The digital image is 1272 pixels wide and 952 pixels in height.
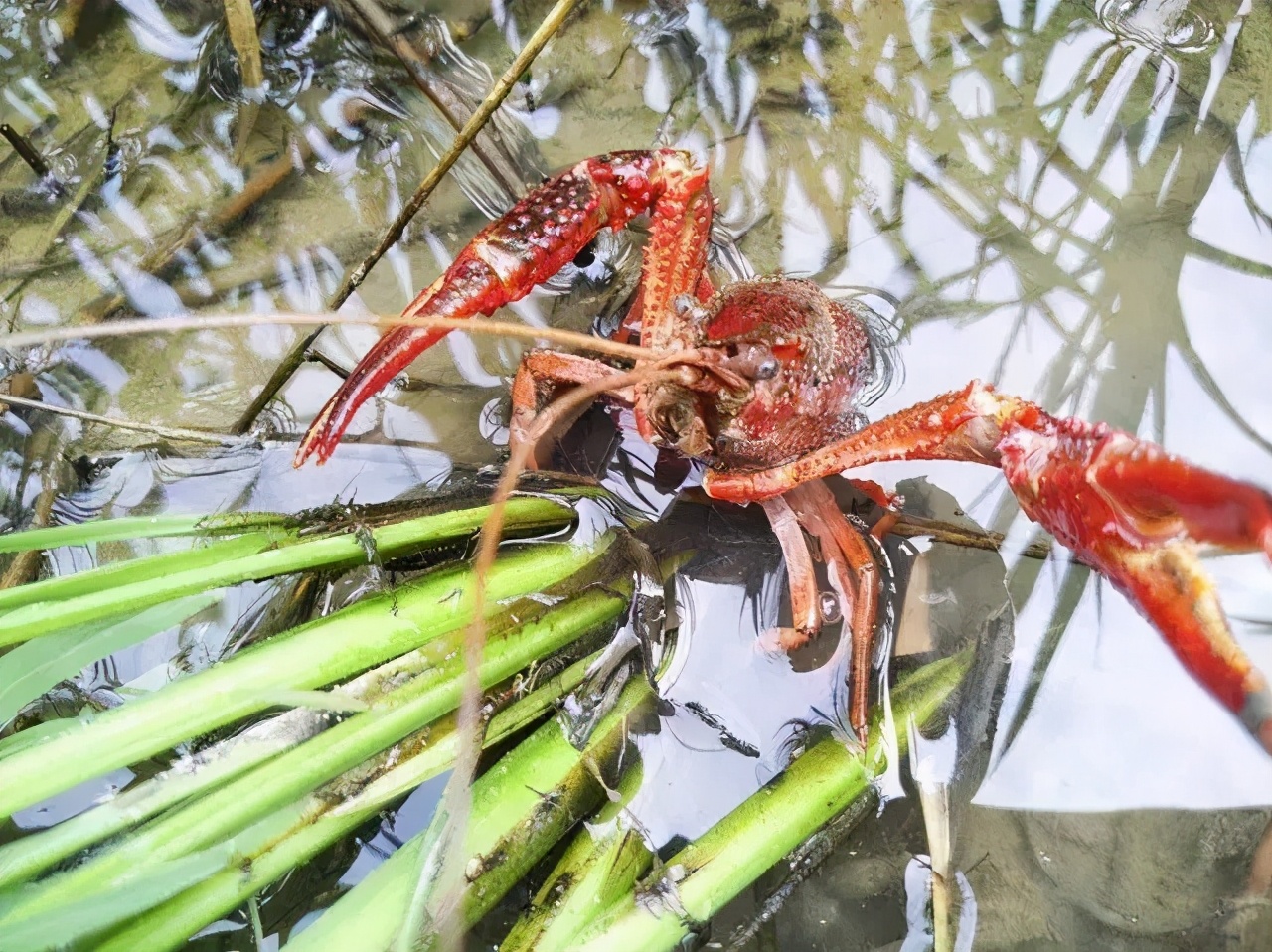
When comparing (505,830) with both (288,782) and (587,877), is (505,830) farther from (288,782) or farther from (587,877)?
(288,782)

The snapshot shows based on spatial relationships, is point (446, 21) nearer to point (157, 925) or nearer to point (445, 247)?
point (445, 247)

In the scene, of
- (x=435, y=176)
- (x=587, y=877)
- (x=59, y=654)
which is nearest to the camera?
(x=59, y=654)

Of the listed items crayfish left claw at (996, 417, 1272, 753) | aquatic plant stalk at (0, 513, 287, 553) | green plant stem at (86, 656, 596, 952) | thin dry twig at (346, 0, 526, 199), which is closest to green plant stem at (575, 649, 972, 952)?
green plant stem at (86, 656, 596, 952)

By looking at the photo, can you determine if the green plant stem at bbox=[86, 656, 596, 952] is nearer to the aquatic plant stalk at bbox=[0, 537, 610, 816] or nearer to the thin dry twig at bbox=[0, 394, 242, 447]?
the aquatic plant stalk at bbox=[0, 537, 610, 816]

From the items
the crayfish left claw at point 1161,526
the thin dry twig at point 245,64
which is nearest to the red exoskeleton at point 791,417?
the crayfish left claw at point 1161,526

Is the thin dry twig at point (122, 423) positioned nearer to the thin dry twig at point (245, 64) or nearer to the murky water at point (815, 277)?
the murky water at point (815, 277)

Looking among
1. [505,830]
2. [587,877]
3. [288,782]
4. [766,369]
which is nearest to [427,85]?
[766,369]
